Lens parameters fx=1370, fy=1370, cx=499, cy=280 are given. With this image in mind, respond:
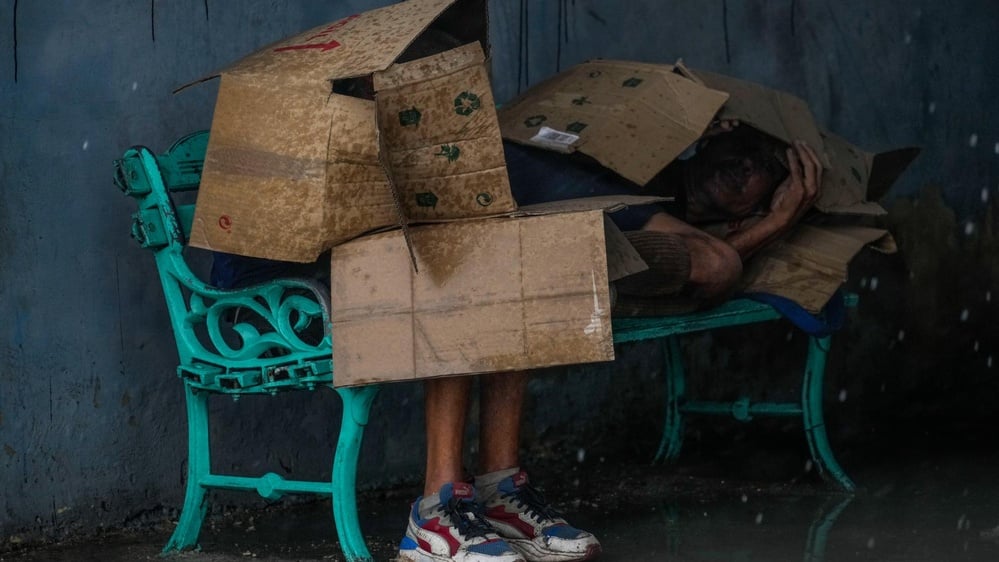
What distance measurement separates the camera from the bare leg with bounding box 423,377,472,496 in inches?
122

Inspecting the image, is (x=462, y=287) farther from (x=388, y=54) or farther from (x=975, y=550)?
(x=975, y=550)

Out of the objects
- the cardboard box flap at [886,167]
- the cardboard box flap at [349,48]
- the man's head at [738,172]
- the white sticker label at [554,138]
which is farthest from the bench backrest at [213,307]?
the cardboard box flap at [886,167]

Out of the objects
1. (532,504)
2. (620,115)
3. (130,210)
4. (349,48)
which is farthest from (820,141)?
(130,210)

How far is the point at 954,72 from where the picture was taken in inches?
215

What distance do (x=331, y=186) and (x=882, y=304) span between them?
3152 millimetres

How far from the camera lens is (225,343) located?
3.33 metres

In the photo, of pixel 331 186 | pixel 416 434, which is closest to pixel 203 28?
pixel 331 186

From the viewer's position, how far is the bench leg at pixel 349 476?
121 inches

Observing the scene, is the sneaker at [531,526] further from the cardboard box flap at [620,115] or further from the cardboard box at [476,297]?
the cardboard box flap at [620,115]

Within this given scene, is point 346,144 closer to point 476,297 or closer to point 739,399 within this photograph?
point 476,297

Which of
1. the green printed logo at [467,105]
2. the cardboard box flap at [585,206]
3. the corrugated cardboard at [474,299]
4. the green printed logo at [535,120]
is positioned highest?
the green printed logo at [467,105]

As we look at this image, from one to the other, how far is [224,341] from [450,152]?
90 cm

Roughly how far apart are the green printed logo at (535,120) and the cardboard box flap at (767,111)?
1.56 feet

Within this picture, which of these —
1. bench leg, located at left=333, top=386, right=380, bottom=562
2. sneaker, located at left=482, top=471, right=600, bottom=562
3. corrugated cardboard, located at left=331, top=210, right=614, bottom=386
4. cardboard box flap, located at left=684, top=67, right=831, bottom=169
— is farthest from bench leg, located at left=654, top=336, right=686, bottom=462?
corrugated cardboard, located at left=331, top=210, right=614, bottom=386
